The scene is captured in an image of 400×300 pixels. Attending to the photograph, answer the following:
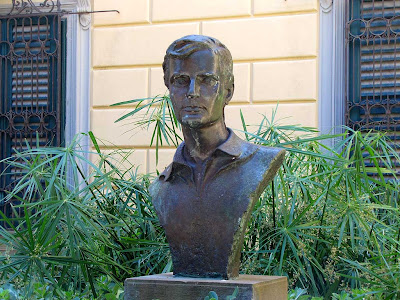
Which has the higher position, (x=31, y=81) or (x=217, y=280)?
(x=31, y=81)

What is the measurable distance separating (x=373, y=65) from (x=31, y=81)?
126 inches

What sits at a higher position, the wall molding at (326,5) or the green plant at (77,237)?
the wall molding at (326,5)

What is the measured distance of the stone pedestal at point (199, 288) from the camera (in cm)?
300

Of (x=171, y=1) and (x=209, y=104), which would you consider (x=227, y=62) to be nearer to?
(x=209, y=104)

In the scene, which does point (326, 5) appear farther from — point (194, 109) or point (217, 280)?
point (217, 280)

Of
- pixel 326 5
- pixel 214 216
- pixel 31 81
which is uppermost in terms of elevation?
pixel 326 5

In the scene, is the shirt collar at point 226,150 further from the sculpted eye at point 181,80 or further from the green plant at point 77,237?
the green plant at point 77,237

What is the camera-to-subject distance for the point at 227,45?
24.0ft

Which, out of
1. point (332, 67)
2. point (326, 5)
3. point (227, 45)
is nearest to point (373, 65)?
point (332, 67)

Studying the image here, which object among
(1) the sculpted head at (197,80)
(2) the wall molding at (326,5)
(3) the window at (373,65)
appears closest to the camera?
(1) the sculpted head at (197,80)

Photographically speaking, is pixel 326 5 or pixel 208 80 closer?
pixel 208 80

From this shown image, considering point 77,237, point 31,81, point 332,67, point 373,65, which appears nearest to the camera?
point 77,237

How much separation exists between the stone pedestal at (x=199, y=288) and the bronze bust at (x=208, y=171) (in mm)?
121

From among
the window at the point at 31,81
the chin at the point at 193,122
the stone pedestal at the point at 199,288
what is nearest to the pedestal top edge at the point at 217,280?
the stone pedestal at the point at 199,288
